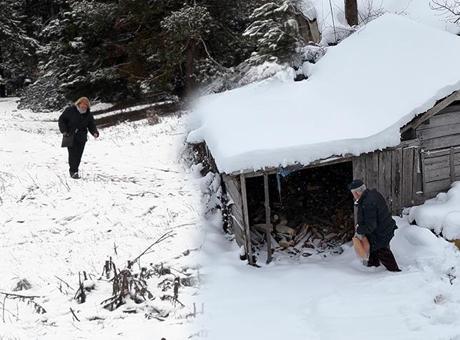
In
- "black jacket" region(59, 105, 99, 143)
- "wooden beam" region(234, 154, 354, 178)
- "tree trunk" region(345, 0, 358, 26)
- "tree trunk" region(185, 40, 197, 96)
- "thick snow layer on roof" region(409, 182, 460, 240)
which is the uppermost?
"tree trunk" region(345, 0, 358, 26)

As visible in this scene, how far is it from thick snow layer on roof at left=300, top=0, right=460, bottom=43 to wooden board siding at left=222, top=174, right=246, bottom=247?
5988 mm

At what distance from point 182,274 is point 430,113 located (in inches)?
211

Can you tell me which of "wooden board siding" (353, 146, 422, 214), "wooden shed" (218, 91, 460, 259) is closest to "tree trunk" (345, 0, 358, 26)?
"wooden shed" (218, 91, 460, 259)

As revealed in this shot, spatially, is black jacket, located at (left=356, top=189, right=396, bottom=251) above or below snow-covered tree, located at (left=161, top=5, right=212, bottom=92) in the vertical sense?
below

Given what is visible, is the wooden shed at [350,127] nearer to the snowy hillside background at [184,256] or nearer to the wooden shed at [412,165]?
the wooden shed at [412,165]

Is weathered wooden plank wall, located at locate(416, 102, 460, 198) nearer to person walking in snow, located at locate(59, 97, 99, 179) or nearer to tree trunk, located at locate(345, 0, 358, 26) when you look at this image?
tree trunk, located at locate(345, 0, 358, 26)

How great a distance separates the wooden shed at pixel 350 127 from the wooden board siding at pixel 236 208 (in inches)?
1.0

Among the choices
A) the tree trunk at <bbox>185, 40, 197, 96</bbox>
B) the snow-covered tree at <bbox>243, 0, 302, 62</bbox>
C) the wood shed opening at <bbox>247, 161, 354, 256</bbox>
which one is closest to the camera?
the wood shed opening at <bbox>247, 161, 354, 256</bbox>

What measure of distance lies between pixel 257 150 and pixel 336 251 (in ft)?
9.16

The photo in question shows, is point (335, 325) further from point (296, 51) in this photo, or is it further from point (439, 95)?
point (296, 51)

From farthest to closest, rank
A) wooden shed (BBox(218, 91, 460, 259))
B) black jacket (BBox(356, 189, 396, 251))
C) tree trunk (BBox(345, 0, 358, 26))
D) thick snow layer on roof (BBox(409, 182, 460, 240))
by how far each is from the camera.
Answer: tree trunk (BBox(345, 0, 358, 26))
wooden shed (BBox(218, 91, 460, 259))
thick snow layer on roof (BBox(409, 182, 460, 240))
black jacket (BBox(356, 189, 396, 251))

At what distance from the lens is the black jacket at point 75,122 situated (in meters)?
11.3

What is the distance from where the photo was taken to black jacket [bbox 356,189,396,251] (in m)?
8.26

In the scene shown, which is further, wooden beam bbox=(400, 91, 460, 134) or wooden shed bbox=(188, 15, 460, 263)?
wooden beam bbox=(400, 91, 460, 134)
